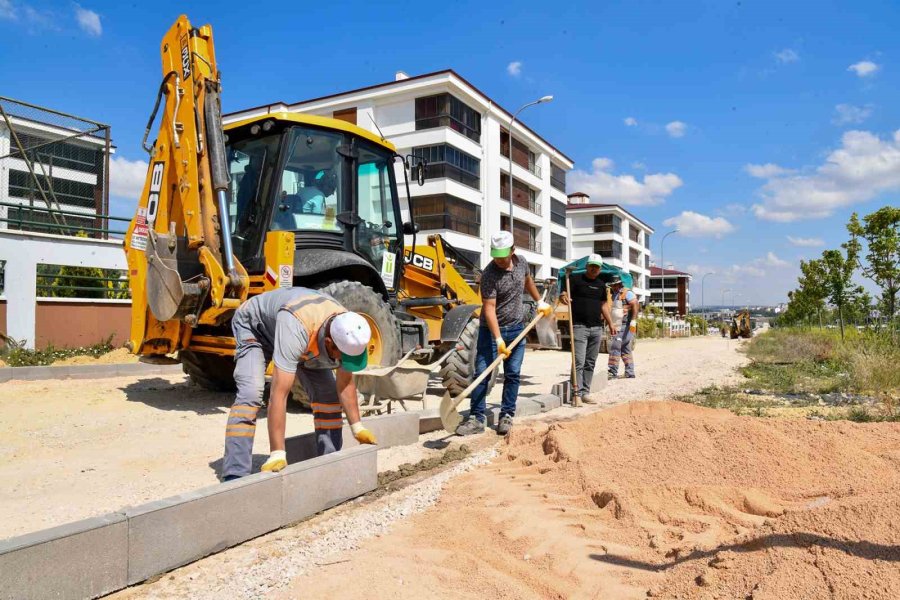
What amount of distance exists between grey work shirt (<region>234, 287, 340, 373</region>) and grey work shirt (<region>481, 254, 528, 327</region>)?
7.83 ft

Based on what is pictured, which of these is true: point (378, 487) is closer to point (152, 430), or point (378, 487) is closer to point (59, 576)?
point (59, 576)

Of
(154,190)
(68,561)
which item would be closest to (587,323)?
(154,190)

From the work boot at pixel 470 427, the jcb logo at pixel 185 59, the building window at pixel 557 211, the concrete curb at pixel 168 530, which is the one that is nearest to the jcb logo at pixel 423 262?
the work boot at pixel 470 427

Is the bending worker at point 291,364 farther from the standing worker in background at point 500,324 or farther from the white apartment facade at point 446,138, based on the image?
the white apartment facade at point 446,138

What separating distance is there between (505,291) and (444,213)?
24672 millimetres

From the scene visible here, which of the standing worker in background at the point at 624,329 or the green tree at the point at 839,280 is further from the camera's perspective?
the green tree at the point at 839,280

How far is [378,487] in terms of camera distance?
4.55 m

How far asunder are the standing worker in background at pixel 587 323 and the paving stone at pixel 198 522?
216 inches

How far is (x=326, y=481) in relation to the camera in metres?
4.05

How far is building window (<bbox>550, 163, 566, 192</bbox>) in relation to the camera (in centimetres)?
4479

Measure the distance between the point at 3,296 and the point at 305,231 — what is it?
830cm

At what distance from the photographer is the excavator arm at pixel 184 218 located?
6344 mm

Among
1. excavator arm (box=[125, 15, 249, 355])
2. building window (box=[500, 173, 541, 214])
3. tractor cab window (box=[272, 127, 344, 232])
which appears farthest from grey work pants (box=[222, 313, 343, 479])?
building window (box=[500, 173, 541, 214])

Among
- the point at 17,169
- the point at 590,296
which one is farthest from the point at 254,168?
the point at 17,169
